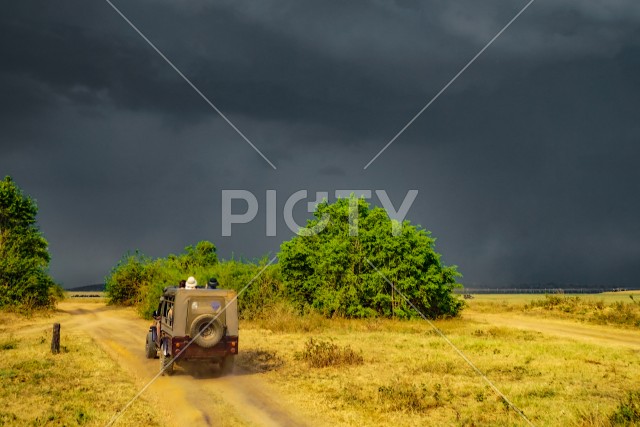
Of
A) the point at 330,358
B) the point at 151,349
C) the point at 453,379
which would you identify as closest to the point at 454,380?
the point at 453,379

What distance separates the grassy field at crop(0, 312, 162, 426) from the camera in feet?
35.2

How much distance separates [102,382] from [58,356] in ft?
18.0

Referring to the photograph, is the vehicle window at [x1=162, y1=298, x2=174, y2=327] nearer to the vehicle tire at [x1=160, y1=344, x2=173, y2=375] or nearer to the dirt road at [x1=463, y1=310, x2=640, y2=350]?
the vehicle tire at [x1=160, y1=344, x2=173, y2=375]

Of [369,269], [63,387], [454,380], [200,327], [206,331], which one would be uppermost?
[369,269]

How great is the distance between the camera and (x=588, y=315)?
120ft

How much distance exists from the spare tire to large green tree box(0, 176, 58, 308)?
101ft

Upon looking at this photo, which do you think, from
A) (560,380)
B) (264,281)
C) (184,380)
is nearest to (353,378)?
(184,380)

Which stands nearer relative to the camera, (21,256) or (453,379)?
(453,379)

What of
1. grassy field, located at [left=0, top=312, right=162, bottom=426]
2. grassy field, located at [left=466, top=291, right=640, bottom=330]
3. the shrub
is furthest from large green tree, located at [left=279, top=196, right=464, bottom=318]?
grassy field, located at [left=0, top=312, right=162, bottom=426]

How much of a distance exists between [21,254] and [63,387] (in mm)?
31976

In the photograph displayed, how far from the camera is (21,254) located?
40.4 metres

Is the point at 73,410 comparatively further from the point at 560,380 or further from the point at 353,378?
the point at 560,380

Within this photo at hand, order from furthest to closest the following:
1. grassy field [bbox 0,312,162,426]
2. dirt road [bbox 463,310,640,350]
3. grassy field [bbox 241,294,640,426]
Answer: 1. dirt road [bbox 463,310,640,350]
2. grassy field [bbox 241,294,640,426]
3. grassy field [bbox 0,312,162,426]

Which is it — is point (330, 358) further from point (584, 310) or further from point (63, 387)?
point (584, 310)
